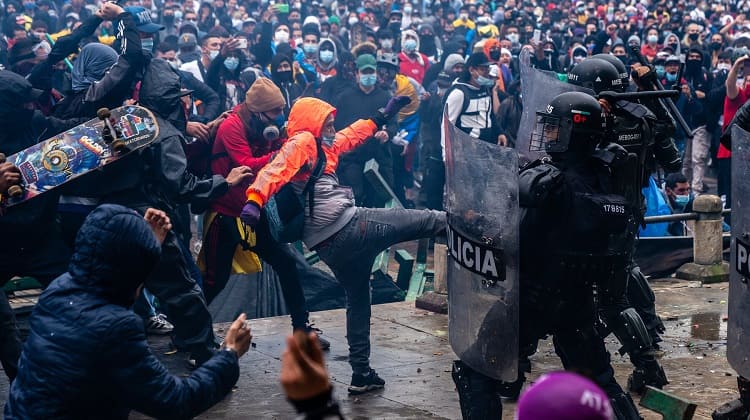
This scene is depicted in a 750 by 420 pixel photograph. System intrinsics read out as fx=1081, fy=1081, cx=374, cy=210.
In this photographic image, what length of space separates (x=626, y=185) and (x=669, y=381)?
1.91 metres

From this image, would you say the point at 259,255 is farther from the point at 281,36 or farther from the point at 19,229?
the point at 281,36

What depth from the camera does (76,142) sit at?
6.32 m

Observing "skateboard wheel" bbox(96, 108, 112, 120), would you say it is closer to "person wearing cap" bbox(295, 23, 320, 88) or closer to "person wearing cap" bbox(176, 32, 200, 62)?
"person wearing cap" bbox(176, 32, 200, 62)

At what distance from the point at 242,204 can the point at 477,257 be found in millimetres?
2705

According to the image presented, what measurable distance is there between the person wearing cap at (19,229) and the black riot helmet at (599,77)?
3119 millimetres

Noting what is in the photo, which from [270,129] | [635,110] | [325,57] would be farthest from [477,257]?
[325,57]

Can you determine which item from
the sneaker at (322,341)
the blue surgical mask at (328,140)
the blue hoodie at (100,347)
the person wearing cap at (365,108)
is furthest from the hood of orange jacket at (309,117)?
the person wearing cap at (365,108)

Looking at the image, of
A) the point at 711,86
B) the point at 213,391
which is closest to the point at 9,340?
the point at 213,391

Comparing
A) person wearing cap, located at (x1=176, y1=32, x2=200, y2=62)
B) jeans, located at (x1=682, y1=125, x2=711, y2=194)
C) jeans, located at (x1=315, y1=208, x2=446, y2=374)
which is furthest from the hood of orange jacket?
jeans, located at (x1=682, y1=125, x2=711, y2=194)

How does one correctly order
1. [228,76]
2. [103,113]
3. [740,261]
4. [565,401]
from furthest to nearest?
[228,76], [103,113], [740,261], [565,401]

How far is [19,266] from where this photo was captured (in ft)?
20.9

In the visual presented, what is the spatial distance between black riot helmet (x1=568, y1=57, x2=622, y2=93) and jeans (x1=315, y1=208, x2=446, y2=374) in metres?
1.21

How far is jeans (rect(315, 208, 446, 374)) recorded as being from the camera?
6.62 m

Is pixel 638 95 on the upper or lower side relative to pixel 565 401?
upper
